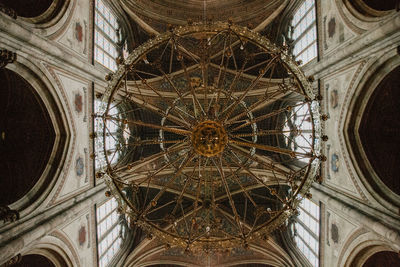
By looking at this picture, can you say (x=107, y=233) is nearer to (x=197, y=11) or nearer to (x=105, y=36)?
(x=105, y=36)

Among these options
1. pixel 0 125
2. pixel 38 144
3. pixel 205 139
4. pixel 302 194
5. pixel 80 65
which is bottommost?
pixel 302 194

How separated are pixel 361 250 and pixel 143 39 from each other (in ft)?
41.5

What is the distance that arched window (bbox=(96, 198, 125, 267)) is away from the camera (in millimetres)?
10820

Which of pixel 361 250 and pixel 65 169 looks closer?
pixel 361 250

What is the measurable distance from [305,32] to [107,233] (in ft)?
39.0

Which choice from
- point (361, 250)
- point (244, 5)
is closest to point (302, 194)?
point (361, 250)

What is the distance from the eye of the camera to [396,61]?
6.62 metres

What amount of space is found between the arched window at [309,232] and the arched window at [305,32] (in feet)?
19.6

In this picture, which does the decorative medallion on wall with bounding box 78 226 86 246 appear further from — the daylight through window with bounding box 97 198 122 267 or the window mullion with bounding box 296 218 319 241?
the window mullion with bounding box 296 218 319 241

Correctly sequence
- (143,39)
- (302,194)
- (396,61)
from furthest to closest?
(143,39), (396,61), (302,194)

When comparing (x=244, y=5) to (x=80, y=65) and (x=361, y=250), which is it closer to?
(x=80, y=65)

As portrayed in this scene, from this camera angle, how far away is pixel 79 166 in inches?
356

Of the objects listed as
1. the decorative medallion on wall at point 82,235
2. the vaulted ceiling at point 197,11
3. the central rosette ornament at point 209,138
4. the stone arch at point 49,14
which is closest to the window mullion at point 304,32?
the vaulted ceiling at point 197,11

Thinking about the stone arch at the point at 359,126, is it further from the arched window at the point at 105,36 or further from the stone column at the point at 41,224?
the arched window at the point at 105,36
